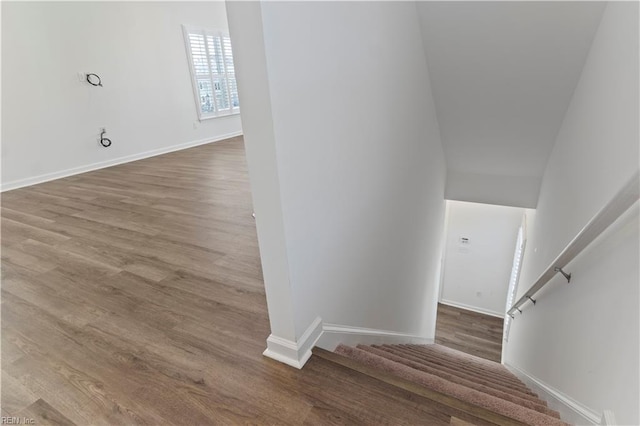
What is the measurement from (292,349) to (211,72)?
21.2 feet

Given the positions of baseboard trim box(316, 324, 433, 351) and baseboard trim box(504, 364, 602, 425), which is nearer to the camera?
baseboard trim box(504, 364, 602, 425)

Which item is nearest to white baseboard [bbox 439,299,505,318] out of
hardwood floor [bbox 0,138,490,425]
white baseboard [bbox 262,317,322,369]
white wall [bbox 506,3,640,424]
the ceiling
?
the ceiling

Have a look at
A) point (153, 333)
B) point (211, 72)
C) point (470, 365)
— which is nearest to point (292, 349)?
point (153, 333)

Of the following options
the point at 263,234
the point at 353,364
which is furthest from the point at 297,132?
the point at 353,364

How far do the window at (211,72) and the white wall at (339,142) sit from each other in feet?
13.7

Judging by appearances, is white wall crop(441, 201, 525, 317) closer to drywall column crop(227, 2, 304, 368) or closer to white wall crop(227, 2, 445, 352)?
white wall crop(227, 2, 445, 352)

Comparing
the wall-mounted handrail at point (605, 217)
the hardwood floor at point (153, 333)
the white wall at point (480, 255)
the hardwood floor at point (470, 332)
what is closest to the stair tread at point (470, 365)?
the wall-mounted handrail at point (605, 217)

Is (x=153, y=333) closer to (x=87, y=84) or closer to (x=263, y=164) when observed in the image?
(x=263, y=164)

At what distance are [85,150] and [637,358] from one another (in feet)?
19.8

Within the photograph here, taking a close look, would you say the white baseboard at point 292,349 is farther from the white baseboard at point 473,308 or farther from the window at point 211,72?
the white baseboard at point 473,308

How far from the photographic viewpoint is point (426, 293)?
5.29m

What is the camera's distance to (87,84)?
15.6 ft

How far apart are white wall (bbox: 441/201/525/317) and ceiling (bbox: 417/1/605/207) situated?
2261 millimetres

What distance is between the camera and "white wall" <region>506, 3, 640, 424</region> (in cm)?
120
